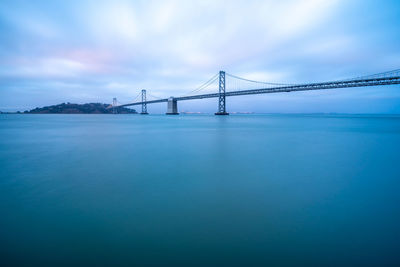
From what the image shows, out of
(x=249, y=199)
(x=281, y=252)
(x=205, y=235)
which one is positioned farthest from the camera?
(x=249, y=199)

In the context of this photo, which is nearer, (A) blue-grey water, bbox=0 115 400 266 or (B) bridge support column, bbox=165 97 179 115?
(A) blue-grey water, bbox=0 115 400 266

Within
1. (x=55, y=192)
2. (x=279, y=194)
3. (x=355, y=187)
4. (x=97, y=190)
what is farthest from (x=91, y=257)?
(x=355, y=187)

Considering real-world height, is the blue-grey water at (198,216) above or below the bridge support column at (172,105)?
below

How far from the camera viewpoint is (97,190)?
339cm

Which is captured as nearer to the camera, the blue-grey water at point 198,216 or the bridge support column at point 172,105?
the blue-grey water at point 198,216

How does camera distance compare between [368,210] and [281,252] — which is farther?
[368,210]

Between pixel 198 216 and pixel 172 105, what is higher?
pixel 172 105

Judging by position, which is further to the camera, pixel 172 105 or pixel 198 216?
pixel 172 105

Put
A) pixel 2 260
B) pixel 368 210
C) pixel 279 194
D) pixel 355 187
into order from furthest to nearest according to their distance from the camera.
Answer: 1. pixel 355 187
2. pixel 279 194
3. pixel 368 210
4. pixel 2 260

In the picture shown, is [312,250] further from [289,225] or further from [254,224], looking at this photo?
[254,224]

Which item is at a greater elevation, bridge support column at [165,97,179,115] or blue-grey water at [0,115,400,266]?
bridge support column at [165,97,179,115]

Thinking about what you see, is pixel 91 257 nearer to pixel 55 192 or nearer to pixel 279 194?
pixel 55 192

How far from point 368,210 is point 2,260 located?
14.3ft

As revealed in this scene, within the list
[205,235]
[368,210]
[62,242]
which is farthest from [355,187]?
[62,242]
